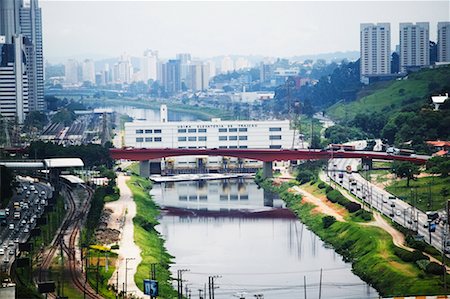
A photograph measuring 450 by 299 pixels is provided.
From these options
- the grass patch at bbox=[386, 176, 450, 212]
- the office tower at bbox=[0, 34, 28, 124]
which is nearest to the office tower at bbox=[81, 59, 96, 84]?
the office tower at bbox=[0, 34, 28, 124]

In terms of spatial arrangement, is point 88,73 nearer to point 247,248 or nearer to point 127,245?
point 247,248

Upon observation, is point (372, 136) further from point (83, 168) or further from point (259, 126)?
point (83, 168)

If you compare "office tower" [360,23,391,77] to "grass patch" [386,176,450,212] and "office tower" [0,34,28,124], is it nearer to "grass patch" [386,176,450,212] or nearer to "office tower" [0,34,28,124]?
"office tower" [0,34,28,124]

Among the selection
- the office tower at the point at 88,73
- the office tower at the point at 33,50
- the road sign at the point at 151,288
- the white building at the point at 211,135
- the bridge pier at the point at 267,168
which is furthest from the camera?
the office tower at the point at 88,73

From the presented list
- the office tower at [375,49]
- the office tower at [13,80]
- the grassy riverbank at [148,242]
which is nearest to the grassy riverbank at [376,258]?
the grassy riverbank at [148,242]

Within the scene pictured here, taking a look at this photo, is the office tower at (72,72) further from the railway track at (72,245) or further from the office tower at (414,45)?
the railway track at (72,245)

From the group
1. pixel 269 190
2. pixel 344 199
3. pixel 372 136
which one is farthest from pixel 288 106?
pixel 344 199
